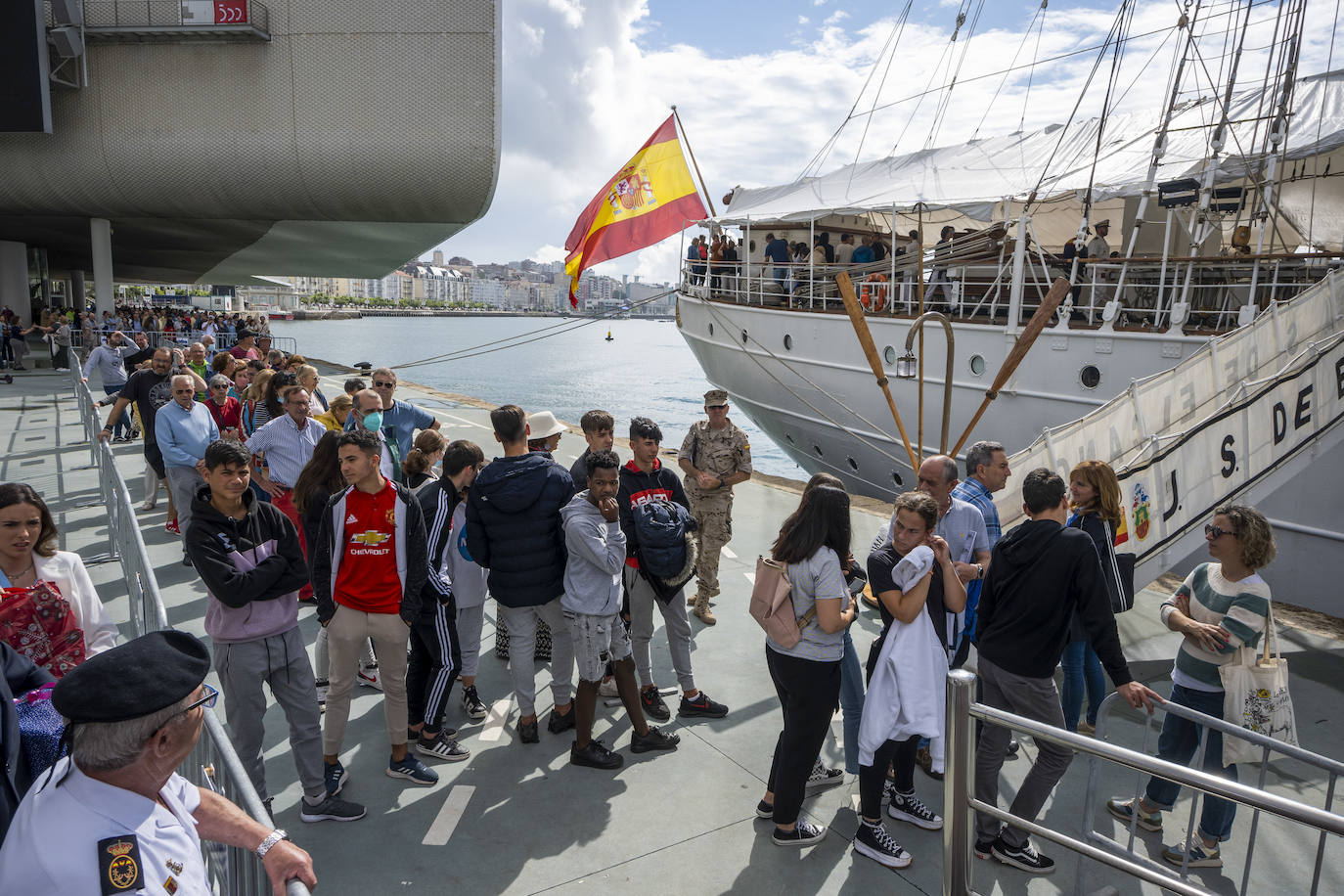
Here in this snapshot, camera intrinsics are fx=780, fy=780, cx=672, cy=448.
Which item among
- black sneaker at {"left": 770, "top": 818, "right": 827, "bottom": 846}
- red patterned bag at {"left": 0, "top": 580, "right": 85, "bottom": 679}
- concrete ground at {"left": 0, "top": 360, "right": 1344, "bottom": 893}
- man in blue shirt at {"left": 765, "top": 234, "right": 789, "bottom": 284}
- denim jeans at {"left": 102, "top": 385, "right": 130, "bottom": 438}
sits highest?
man in blue shirt at {"left": 765, "top": 234, "right": 789, "bottom": 284}

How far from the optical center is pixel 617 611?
4.32m

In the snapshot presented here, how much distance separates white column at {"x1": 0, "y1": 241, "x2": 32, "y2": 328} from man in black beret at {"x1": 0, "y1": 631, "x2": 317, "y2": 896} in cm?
3057

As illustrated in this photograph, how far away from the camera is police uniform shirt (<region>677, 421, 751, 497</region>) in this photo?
6.18 meters

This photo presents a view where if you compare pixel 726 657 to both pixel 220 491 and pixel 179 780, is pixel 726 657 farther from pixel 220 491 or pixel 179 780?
pixel 179 780

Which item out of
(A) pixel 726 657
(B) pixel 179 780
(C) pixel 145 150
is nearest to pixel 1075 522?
(A) pixel 726 657

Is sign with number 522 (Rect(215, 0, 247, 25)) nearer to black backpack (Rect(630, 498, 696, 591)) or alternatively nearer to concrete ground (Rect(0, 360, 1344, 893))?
concrete ground (Rect(0, 360, 1344, 893))

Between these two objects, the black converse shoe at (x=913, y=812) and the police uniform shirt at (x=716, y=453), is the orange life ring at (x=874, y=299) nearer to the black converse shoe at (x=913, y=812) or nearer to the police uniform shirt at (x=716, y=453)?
the police uniform shirt at (x=716, y=453)

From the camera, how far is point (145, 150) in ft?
61.1

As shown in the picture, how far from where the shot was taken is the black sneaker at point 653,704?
491 centimetres

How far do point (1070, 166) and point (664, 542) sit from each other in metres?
13.7

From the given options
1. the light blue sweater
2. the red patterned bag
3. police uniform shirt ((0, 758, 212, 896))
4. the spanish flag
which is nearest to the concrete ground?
the light blue sweater

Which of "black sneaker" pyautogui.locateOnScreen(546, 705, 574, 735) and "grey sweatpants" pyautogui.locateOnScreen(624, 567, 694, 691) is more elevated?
"grey sweatpants" pyautogui.locateOnScreen(624, 567, 694, 691)

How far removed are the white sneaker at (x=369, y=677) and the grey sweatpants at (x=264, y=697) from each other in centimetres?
139

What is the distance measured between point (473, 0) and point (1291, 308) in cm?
1732
